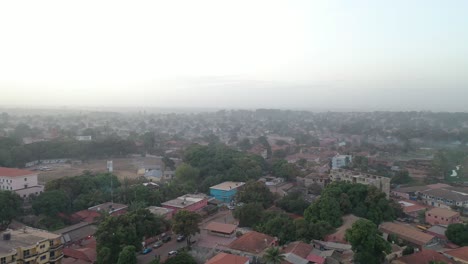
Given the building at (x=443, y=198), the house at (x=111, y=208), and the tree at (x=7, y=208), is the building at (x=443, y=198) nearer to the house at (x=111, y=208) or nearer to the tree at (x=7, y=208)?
the house at (x=111, y=208)

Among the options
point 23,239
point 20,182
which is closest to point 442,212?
point 23,239

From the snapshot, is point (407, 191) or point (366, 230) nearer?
point (366, 230)

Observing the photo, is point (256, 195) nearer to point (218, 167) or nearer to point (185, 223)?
point (185, 223)

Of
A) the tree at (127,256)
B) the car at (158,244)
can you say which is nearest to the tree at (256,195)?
the car at (158,244)

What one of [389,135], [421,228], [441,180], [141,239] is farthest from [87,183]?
[389,135]

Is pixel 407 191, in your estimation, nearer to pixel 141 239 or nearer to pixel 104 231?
pixel 141 239

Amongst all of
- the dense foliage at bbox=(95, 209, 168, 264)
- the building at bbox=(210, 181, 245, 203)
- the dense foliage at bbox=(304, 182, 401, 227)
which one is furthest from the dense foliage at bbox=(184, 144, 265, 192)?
the dense foliage at bbox=(95, 209, 168, 264)

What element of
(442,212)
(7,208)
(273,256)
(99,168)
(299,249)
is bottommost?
(99,168)
